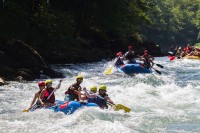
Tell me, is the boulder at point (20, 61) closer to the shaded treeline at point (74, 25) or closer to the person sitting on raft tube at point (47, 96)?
the shaded treeline at point (74, 25)

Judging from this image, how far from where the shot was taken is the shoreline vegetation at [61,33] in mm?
19281

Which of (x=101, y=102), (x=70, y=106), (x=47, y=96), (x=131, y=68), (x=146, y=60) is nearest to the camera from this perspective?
(x=70, y=106)

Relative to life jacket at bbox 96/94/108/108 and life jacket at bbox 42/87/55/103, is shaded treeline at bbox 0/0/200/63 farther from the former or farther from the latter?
life jacket at bbox 96/94/108/108

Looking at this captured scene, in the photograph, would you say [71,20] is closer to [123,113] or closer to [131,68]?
[131,68]

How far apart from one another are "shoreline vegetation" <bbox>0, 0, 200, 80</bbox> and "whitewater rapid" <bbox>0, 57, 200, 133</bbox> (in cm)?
242

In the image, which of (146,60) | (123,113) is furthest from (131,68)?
(123,113)

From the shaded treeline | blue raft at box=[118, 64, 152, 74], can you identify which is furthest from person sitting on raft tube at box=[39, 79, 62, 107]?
the shaded treeline

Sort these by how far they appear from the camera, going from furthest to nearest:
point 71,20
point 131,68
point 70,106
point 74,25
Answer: point 74,25, point 71,20, point 131,68, point 70,106

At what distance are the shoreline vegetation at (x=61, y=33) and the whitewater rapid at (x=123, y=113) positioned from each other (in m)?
2.42

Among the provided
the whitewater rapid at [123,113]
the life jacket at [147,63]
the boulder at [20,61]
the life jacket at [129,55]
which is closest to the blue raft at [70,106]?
the whitewater rapid at [123,113]

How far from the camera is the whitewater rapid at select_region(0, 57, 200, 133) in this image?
9477 mm

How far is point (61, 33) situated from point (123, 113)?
1564cm

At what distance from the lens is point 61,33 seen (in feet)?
85.5

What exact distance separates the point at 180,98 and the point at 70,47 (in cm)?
Result: 1678
